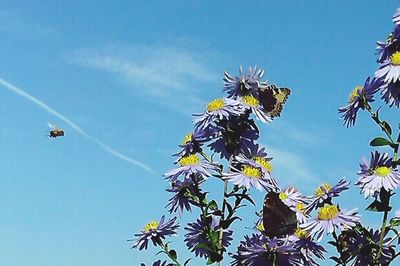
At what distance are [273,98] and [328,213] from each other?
0.56 meters

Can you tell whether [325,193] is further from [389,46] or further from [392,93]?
[389,46]

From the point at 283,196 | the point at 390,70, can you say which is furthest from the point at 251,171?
the point at 390,70

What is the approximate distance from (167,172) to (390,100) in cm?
98

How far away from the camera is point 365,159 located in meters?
3.26

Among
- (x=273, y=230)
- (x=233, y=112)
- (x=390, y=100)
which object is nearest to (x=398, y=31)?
(x=390, y=100)

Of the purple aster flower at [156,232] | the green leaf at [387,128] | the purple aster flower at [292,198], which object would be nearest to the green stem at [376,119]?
the green leaf at [387,128]

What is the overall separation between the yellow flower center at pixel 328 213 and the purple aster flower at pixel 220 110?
0.52m

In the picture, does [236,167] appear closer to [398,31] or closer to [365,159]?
[365,159]

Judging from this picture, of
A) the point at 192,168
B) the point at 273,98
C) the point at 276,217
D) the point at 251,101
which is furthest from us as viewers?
the point at 273,98

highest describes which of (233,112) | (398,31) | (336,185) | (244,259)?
(398,31)

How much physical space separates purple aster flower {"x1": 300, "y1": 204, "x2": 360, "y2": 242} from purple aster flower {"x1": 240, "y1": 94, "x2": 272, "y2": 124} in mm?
435

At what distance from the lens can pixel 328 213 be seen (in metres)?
3.14

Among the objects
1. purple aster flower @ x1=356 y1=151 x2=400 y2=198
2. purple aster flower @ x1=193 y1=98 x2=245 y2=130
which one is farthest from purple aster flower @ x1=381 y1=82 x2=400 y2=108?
purple aster flower @ x1=193 y1=98 x2=245 y2=130

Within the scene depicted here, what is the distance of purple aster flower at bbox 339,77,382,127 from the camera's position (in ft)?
11.2
